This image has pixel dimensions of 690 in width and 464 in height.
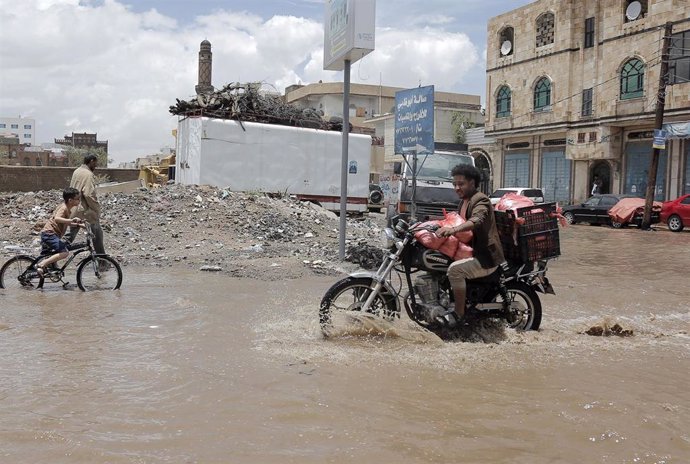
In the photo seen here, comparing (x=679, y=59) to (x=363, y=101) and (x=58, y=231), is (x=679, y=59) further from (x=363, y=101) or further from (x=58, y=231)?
(x=363, y=101)

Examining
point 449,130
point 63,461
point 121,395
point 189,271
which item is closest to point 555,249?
point 121,395

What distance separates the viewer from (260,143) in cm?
1992

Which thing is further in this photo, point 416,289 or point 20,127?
point 20,127

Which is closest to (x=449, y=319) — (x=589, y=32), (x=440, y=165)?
(x=440, y=165)

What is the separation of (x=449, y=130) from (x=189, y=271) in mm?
41689

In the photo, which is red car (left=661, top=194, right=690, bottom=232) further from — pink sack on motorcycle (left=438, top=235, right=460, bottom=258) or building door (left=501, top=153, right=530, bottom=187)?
pink sack on motorcycle (left=438, top=235, right=460, bottom=258)

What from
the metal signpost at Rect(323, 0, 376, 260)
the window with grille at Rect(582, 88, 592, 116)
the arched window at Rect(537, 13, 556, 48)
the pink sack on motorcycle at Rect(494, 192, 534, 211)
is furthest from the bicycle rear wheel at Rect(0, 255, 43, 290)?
the arched window at Rect(537, 13, 556, 48)

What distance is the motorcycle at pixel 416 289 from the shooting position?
563 centimetres

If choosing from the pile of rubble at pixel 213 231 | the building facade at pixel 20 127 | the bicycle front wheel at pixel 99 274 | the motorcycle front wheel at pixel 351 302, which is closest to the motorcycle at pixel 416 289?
the motorcycle front wheel at pixel 351 302

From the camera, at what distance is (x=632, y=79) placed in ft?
104

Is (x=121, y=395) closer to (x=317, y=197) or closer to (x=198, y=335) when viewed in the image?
(x=198, y=335)

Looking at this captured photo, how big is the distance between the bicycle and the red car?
20963 millimetres

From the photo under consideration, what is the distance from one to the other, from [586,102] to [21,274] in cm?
3250

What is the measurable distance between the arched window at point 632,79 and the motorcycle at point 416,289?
29215 mm
